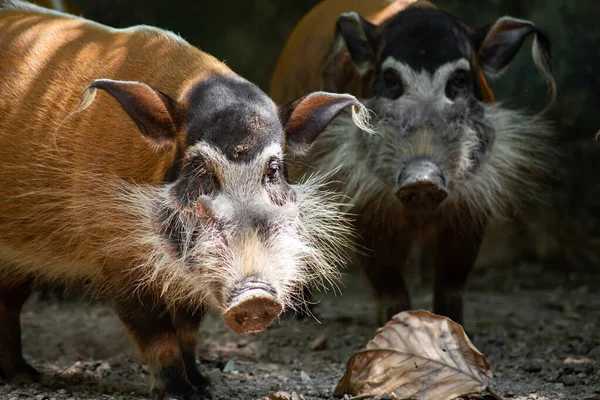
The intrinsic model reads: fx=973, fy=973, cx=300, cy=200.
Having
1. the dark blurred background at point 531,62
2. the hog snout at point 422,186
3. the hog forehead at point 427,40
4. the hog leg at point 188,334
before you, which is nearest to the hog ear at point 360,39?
the hog forehead at point 427,40

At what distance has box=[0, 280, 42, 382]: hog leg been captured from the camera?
5.10m

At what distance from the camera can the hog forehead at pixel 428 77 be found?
584 cm

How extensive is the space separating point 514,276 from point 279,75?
10.0 ft

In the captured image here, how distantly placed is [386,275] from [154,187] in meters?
2.11

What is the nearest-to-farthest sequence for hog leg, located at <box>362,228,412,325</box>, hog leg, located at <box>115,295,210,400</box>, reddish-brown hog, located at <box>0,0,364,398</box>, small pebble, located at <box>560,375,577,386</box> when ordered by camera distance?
reddish-brown hog, located at <box>0,0,364,398</box>, hog leg, located at <box>115,295,210,400</box>, small pebble, located at <box>560,375,577,386</box>, hog leg, located at <box>362,228,412,325</box>

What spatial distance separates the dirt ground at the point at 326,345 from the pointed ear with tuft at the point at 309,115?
1.18 m

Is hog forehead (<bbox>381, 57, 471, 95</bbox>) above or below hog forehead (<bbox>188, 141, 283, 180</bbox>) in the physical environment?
above

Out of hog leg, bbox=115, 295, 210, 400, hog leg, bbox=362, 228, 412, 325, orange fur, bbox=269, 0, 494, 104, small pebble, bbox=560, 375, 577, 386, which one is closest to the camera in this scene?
hog leg, bbox=115, 295, 210, 400

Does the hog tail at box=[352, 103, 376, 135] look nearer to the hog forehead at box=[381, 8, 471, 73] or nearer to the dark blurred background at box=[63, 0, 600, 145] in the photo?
the hog forehead at box=[381, 8, 471, 73]

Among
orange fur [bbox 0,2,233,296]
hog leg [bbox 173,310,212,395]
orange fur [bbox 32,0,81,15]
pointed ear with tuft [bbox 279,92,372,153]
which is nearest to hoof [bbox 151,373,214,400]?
hog leg [bbox 173,310,212,395]

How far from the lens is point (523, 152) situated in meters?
6.58

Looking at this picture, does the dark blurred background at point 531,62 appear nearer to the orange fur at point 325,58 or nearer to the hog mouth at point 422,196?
the orange fur at point 325,58

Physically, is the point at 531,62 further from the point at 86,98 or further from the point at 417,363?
the point at 86,98

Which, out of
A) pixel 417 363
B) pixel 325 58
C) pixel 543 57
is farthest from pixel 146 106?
pixel 543 57
